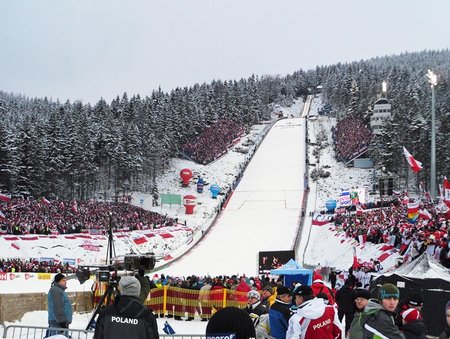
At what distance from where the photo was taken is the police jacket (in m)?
3.98

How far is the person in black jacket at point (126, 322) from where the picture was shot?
399 cm

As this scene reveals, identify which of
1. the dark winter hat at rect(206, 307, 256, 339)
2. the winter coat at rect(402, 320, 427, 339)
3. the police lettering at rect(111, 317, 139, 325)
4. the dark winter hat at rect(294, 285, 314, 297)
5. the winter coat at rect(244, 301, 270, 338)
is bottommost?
the winter coat at rect(244, 301, 270, 338)

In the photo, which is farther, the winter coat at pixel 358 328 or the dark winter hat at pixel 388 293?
the winter coat at pixel 358 328

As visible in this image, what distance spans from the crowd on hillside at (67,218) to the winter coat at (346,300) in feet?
84.5

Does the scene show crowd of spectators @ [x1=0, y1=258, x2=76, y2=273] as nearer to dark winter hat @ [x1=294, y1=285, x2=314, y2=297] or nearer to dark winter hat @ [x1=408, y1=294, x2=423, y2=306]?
dark winter hat @ [x1=294, y1=285, x2=314, y2=297]

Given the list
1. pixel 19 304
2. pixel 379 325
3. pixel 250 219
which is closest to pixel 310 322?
pixel 379 325

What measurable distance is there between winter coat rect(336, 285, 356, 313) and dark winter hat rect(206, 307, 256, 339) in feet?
24.6

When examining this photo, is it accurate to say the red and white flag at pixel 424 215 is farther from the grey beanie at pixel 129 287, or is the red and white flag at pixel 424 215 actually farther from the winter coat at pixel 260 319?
the grey beanie at pixel 129 287

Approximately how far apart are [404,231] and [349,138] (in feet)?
175

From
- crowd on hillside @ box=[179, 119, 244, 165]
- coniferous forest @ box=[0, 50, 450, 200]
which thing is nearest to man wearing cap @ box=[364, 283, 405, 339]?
coniferous forest @ box=[0, 50, 450, 200]

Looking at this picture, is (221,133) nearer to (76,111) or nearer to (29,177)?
(76,111)

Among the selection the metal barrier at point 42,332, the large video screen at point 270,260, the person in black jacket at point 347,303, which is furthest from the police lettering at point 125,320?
the large video screen at point 270,260

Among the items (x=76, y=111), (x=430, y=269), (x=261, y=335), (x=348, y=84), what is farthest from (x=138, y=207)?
(x=348, y=84)

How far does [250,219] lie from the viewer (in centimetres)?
4816
